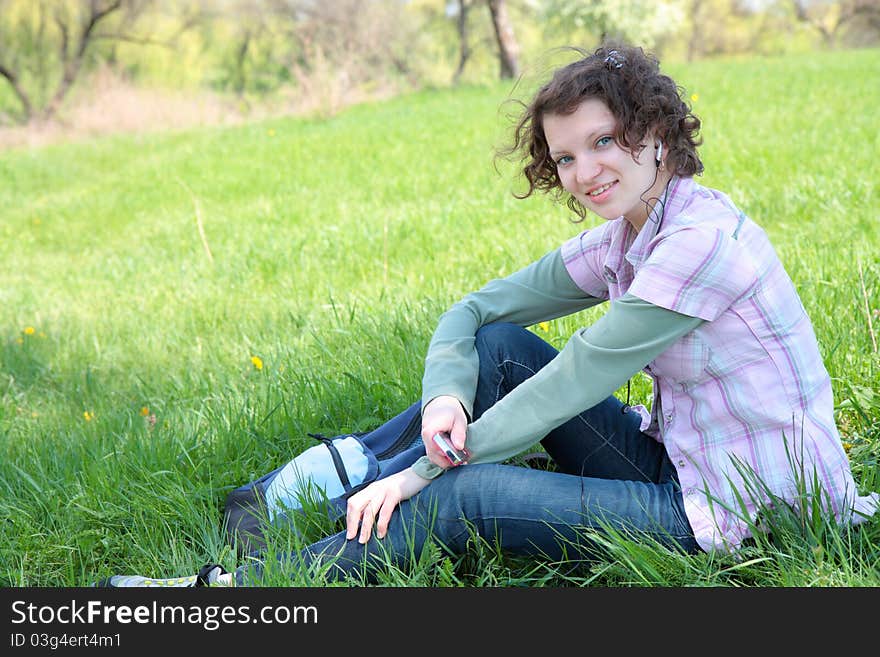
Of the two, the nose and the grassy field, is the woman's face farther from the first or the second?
the grassy field

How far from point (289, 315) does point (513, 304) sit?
201 centimetres

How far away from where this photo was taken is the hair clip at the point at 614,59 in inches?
73.8

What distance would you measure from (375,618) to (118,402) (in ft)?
7.56

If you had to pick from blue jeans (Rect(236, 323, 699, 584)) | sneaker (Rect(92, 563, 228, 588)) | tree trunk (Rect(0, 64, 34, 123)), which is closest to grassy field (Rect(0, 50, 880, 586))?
blue jeans (Rect(236, 323, 699, 584))

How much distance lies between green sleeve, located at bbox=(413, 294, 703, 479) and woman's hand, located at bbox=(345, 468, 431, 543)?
0.10ft

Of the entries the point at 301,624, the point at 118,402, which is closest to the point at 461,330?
the point at 301,624

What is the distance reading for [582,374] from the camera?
5.72 ft

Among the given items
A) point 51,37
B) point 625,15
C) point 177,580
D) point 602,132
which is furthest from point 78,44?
point 602,132

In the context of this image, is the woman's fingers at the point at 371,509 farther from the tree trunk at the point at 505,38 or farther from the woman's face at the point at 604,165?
the tree trunk at the point at 505,38

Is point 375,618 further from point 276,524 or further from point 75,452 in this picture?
point 75,452

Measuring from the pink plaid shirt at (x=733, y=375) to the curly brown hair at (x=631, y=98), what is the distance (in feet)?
0.35

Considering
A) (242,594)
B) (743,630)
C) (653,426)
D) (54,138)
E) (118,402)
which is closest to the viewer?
(743,630)

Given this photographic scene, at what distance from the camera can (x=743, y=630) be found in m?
1.66

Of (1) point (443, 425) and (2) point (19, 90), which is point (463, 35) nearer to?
(2) point (19, 90)
